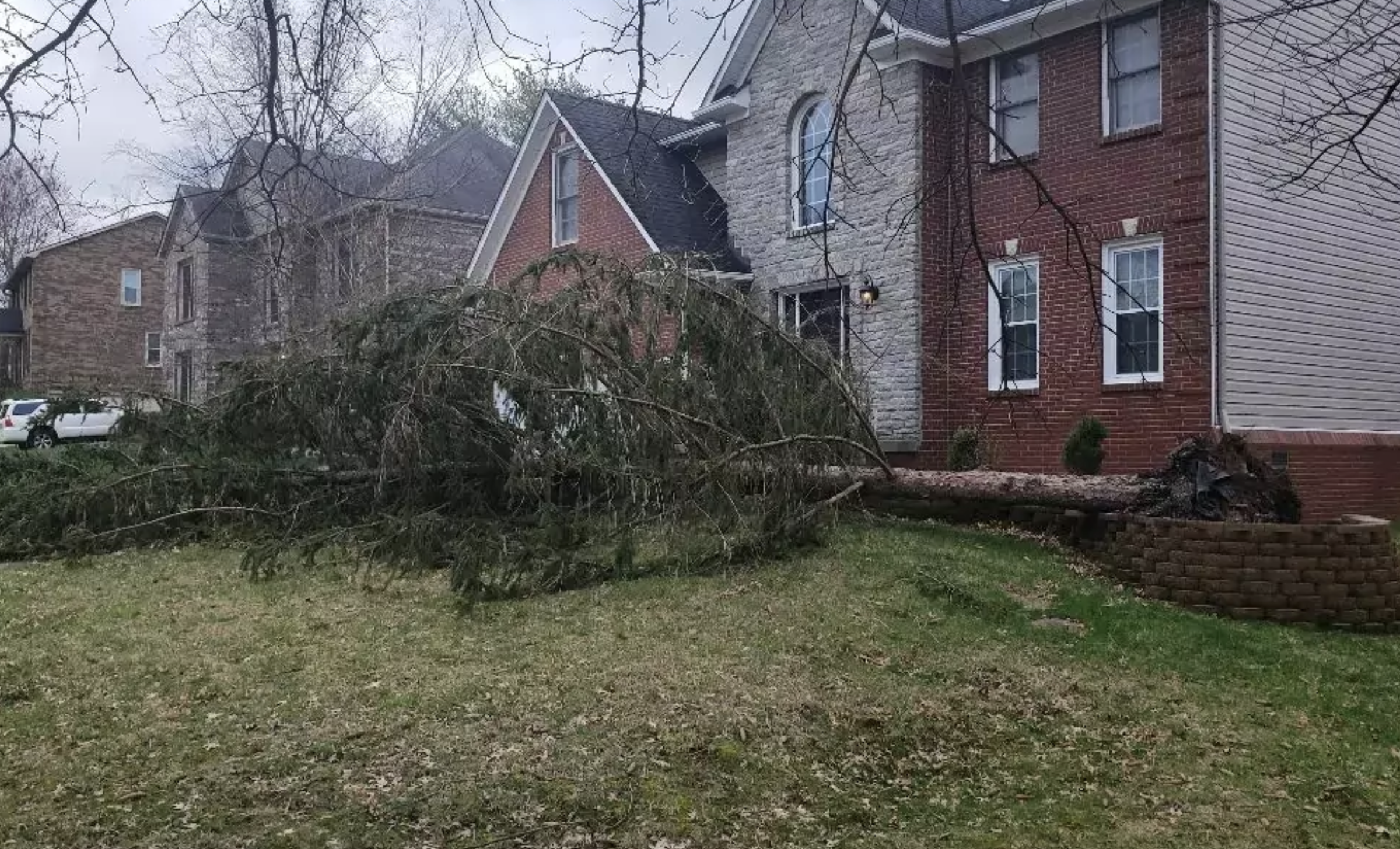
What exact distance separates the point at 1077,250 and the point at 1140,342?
1.39 m

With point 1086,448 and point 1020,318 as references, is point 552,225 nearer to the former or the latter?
point 1020,318

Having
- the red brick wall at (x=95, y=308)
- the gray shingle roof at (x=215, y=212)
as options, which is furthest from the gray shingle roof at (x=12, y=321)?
the gray shingle roof at (x=215, y=212)

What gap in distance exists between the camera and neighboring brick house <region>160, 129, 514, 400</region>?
1889 cm

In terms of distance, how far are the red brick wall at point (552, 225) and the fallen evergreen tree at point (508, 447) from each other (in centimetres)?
681

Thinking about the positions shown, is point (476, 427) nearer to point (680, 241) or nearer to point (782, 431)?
point (782, 431)

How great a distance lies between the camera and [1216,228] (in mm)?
11797

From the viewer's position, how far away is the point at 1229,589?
7.55 meters

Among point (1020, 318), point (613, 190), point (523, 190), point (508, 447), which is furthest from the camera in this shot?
point (523, 190)

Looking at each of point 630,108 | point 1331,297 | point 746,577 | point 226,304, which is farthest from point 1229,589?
point 226,304

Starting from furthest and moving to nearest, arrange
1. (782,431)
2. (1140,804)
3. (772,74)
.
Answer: (772,74) < (782,431) < (1140,804)

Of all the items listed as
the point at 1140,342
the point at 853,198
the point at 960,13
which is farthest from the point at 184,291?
the point at 1140,342

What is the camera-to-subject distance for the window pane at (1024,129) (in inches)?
526

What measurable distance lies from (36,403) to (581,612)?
25396 millimetres

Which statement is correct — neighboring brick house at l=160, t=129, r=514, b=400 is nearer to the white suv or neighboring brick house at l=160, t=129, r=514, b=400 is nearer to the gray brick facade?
the white suv
